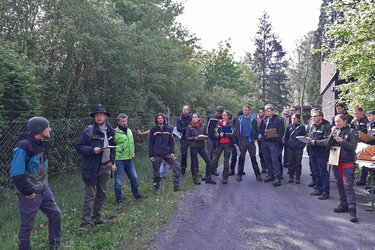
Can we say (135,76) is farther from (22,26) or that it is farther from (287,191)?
(287,191)

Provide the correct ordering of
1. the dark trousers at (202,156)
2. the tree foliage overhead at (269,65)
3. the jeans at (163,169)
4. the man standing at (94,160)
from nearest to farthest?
1. the man standing at (94,160)
2. the dark trousers at (202,156)
3. the jeans at (163,169)
4. the tree foliage overhead at (269,65)

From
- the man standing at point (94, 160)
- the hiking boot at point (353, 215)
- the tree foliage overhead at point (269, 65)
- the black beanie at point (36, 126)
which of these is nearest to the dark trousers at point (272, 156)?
the hiking boot at point (353, 215)

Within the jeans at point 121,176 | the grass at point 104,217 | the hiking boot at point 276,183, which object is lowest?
the grass at point 104,217

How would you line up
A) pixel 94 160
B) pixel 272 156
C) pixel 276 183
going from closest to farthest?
pixel 94 160, pixel 276 183, pixel 272 156

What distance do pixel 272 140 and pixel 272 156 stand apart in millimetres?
427

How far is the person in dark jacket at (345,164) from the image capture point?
5.14m

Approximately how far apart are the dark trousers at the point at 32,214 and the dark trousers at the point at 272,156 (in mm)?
5453

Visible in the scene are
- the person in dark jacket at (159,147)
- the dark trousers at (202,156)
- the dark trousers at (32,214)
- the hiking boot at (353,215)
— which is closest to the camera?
the dark trousers at (32,214)

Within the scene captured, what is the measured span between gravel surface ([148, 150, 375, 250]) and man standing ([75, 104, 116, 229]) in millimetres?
1269

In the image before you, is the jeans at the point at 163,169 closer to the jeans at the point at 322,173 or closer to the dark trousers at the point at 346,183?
the jeans at the point at 322,173

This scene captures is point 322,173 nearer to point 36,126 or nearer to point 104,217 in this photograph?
point 104,217

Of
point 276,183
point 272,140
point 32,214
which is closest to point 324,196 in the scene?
point 276,183

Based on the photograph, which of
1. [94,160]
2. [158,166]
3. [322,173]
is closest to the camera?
[94,160]

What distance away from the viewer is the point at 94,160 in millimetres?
4660
